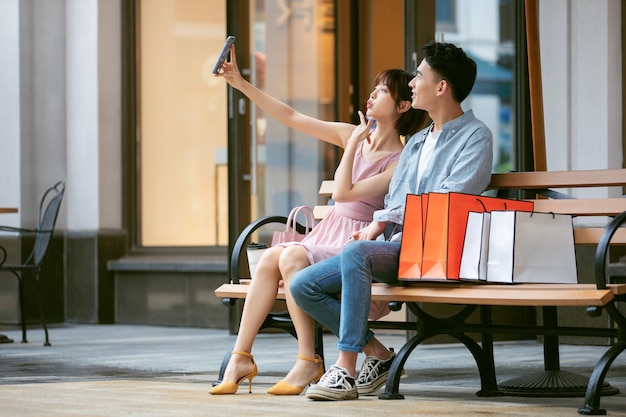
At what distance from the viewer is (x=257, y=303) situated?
A: 14.9ft

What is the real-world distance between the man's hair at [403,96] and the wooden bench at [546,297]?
0.40m

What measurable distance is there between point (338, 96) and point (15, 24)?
2592mm

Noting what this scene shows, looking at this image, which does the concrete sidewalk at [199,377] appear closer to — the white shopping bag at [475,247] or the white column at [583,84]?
the white shopping bag at [475,247]

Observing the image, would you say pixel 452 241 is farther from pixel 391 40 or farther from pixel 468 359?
pixel 391 40

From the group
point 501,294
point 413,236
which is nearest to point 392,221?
point 413,236

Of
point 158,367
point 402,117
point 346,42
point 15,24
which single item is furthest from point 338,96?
point 402,117

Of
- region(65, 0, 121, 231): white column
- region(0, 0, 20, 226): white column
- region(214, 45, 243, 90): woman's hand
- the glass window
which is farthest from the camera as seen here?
the glass window

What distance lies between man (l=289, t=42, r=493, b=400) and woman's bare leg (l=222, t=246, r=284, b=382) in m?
0.14

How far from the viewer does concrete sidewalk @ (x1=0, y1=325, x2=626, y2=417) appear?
13.1 feet

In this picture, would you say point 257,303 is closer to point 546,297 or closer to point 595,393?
point 546,297

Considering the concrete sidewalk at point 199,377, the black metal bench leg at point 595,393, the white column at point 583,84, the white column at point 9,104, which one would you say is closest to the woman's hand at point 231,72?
the concrete sidewalk at point 199,377

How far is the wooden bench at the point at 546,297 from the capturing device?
3914 millimetres

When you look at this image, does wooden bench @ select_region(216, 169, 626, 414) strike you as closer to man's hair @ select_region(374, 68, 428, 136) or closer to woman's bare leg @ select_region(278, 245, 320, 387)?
woman's bare leg @ select_region(278, 245, 320, 387)

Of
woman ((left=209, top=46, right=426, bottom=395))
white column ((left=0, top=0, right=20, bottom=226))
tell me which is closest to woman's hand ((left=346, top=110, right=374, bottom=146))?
woman ((left=209, top=46, right=426, bottom=395))
